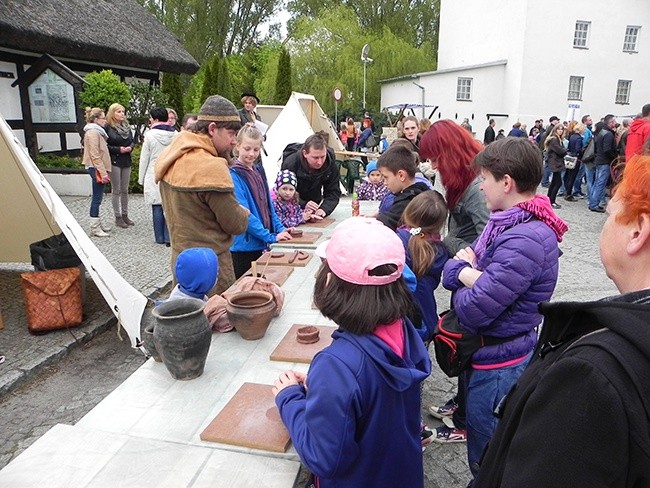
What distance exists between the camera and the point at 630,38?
2539 centimetres

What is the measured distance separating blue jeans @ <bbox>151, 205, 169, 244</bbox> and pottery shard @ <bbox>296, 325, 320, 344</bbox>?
510 cm

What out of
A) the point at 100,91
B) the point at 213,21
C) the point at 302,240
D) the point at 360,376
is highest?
the point at 213,21

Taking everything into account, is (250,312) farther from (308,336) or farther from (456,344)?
(456,344)

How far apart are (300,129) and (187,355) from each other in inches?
313

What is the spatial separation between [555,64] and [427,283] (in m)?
26.1

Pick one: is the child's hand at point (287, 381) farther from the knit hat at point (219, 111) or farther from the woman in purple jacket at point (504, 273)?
the knit hat at point (219, 111)

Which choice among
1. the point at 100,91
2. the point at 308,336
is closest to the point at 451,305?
the point at 308,336

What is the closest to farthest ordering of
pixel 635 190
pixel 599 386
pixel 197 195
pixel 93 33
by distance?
pixel 599 386
pixel 635 190
pixel 197 195
pixel 93 33

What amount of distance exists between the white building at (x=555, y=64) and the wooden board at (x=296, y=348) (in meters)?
25.3

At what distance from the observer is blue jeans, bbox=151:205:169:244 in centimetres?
688

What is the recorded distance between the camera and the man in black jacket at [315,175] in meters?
4.37

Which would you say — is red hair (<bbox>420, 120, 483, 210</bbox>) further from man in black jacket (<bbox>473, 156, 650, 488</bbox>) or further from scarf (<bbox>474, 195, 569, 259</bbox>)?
man in black jacket (<bbox>473, 156, 650, 488</bbox>)

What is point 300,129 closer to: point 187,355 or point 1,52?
point 1,52

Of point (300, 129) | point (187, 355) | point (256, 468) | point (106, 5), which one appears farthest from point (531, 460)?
point (106, 5)
